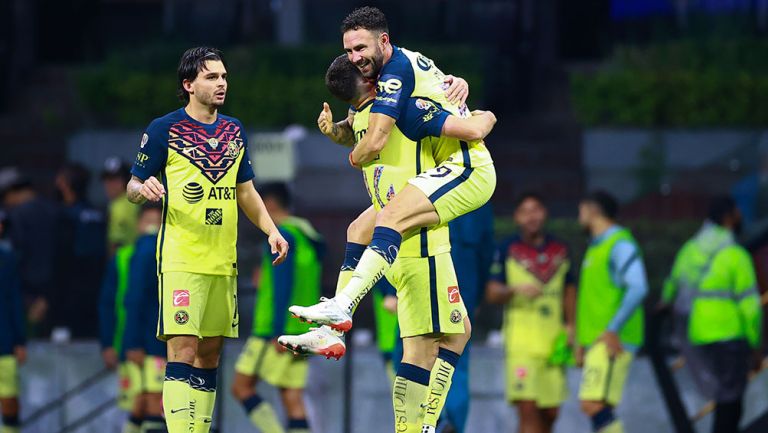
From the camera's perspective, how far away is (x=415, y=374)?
8.92 m

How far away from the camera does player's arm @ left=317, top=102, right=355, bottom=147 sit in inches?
354

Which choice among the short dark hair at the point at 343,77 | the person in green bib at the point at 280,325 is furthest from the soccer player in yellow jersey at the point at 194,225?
A: the person in green bib at the point at 280,325

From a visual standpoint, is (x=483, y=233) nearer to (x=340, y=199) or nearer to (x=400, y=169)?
(x=400, y=169)

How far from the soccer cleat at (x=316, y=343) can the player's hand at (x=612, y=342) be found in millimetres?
4770

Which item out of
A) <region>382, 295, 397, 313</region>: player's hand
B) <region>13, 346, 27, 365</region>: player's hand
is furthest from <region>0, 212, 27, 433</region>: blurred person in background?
<region>382, 295, 397, 313</region>: player's hand

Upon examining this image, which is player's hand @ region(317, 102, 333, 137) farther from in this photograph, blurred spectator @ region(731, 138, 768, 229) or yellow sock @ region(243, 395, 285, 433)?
blurred spectator @ region(731, 138, 768, 229)

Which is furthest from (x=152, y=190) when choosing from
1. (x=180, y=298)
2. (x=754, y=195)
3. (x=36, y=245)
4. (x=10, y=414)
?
(x=754, y=195)

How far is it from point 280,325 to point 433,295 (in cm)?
472

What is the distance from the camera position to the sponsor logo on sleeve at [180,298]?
899 cm

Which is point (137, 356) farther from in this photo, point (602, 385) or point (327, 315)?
point (327, 315)

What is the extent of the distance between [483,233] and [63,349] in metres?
5.46

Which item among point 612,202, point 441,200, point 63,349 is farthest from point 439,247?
point 63,349

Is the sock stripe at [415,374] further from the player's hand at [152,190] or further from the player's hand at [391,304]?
the player's hand at [391,304]

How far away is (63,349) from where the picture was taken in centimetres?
1546
